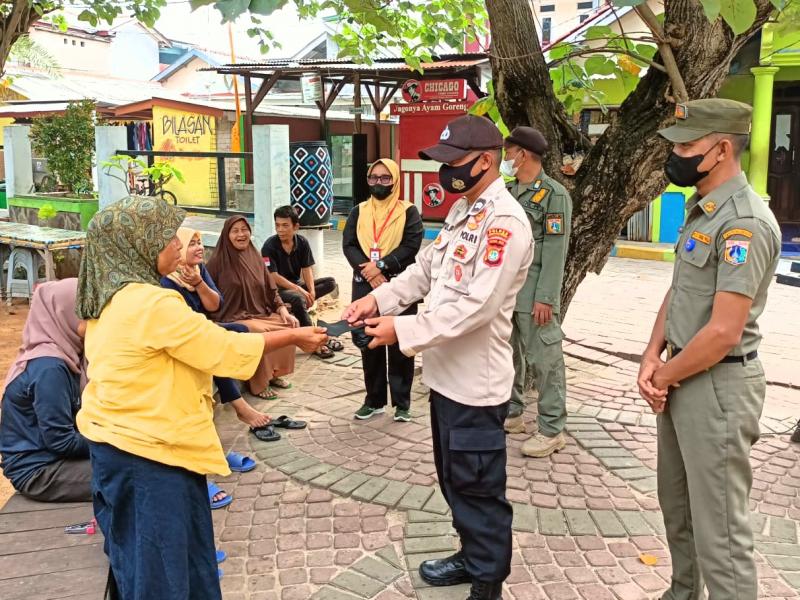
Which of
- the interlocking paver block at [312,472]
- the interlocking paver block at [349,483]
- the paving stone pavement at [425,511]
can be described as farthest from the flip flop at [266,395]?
the interlocking paver block at [349,483]

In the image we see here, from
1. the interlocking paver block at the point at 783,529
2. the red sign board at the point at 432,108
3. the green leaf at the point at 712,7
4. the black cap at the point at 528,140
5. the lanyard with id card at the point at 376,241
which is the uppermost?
the red sign board at the point at 432,108

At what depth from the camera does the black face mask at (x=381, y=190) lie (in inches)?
198

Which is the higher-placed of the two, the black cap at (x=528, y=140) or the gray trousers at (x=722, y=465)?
the black cap at (x=528, y=140)

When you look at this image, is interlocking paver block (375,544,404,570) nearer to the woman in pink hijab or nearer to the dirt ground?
the woman in pink hijab

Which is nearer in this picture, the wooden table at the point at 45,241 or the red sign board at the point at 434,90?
the wooden table at the point at 45,241

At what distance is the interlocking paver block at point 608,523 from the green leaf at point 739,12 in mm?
2276

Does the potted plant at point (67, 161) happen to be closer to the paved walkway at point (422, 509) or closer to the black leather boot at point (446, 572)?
the paved walkway at point (422, 509)

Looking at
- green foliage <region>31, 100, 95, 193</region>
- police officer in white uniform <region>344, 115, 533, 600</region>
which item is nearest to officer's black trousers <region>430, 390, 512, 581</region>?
police officer in white uniform <region>344, 115, 533, 600</region>

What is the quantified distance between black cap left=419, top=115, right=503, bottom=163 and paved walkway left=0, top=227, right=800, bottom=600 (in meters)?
1.80

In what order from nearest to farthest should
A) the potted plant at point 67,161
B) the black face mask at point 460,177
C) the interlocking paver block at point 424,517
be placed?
the black face mask at point 460,177
the interlocking paver block at point 424,517
the potted plant at point 67,161

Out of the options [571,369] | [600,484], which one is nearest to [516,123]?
[571,369]

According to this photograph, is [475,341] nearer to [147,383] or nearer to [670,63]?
[147,383]

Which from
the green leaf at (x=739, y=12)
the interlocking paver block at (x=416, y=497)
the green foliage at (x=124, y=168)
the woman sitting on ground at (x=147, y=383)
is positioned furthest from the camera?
the green foliage at (x=124, y=168)

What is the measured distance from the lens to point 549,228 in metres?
4.32
